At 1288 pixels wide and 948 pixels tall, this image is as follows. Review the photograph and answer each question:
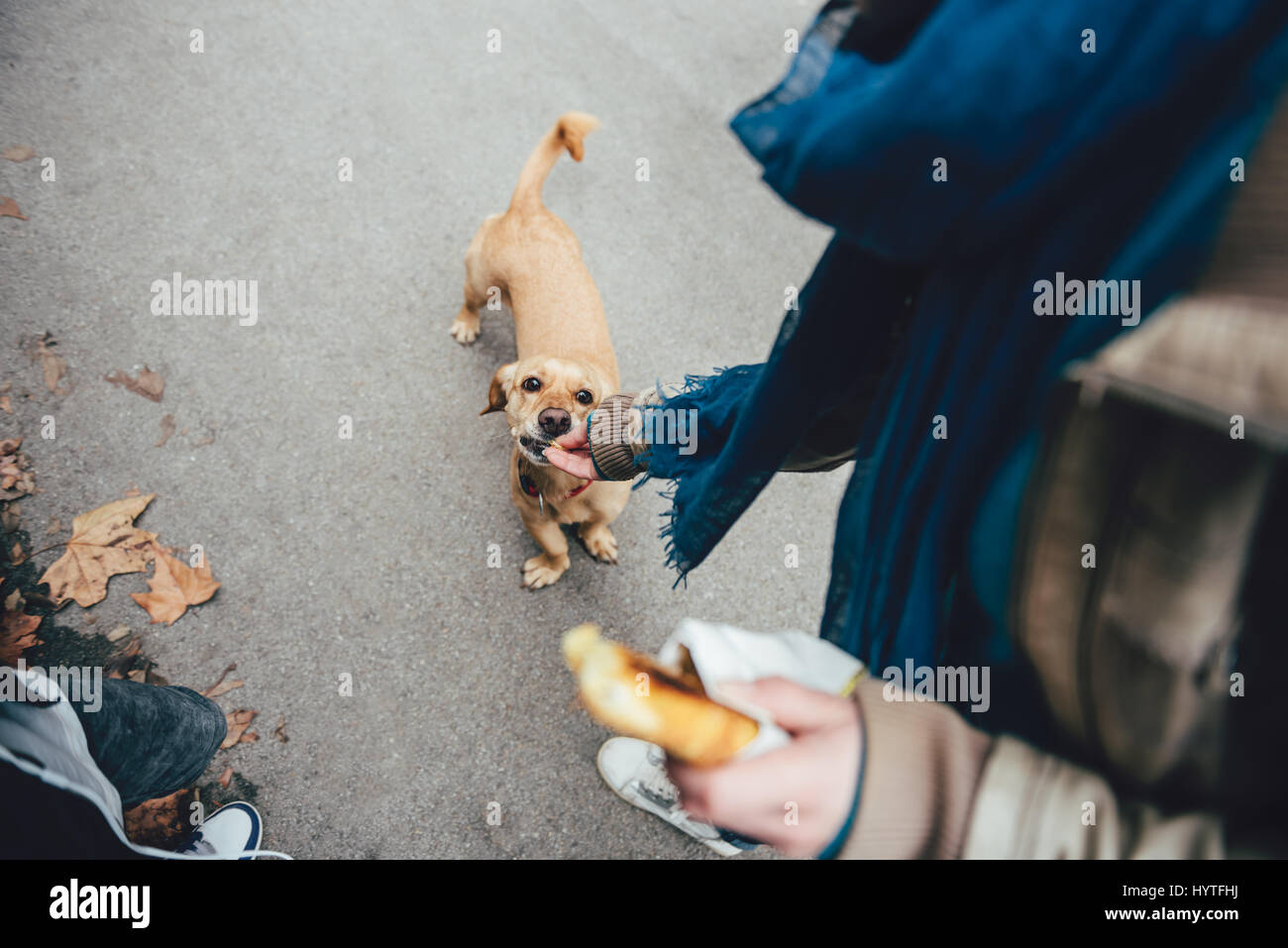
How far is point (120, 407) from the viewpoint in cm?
259

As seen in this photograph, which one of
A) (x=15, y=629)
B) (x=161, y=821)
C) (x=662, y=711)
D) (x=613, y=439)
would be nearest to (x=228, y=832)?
(x=161, y=821)

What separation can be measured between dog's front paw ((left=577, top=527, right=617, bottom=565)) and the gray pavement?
0.18 ft

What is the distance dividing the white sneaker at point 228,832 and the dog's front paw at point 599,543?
4.75ft

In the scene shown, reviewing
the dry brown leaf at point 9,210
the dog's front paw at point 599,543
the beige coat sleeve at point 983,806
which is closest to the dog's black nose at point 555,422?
the dog's front paw at point 599,543

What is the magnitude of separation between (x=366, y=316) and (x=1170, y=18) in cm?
304

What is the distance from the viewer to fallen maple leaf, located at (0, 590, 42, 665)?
209cm

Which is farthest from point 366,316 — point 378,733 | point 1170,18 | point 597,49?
point 1170,18

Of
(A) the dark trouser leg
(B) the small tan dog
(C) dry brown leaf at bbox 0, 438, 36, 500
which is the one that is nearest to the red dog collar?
(B) the small tan dog

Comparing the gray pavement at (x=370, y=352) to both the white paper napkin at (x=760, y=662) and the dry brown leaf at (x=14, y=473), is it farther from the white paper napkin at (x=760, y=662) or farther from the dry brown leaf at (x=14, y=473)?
the white paper napkin at (x=760, y=662)

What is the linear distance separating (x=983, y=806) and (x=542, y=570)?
204 cm

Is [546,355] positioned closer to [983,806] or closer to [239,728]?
[239,728]

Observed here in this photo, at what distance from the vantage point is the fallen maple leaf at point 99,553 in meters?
2.26
